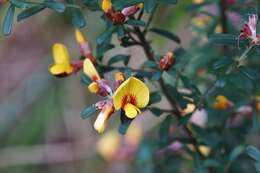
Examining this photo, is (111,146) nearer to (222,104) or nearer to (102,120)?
(222,104)

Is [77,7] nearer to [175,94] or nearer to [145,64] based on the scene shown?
[145,64]

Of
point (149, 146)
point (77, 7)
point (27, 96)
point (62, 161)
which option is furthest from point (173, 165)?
point (27, 96)

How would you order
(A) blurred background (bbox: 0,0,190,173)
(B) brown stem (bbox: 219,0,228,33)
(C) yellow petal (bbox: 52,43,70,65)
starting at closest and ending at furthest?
(C) yellow petal (bbox: 52,43,70,65)
(B) brown stem (bbox: 219,0,228,33)
(A) blurred background (bbox: 0,0,190,173)

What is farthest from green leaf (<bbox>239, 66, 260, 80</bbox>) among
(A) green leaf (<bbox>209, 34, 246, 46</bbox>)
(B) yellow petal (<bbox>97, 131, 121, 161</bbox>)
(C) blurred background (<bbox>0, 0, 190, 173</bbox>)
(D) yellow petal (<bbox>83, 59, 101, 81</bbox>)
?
(C) blurred background (<bbox>0, 0, 190, 173</bbox>)

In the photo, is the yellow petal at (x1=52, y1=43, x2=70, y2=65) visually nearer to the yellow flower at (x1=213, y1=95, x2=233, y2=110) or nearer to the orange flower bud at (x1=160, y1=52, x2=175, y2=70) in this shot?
the orange flower bud at (x1=160, y1=52, x2=175, y2=70)

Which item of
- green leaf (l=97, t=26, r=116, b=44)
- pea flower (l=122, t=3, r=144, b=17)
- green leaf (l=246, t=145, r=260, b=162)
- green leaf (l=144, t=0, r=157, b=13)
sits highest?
green leaf (l=144, t=0, r=157, b=13)

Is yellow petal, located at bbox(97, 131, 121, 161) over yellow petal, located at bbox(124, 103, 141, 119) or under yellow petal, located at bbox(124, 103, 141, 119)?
under
